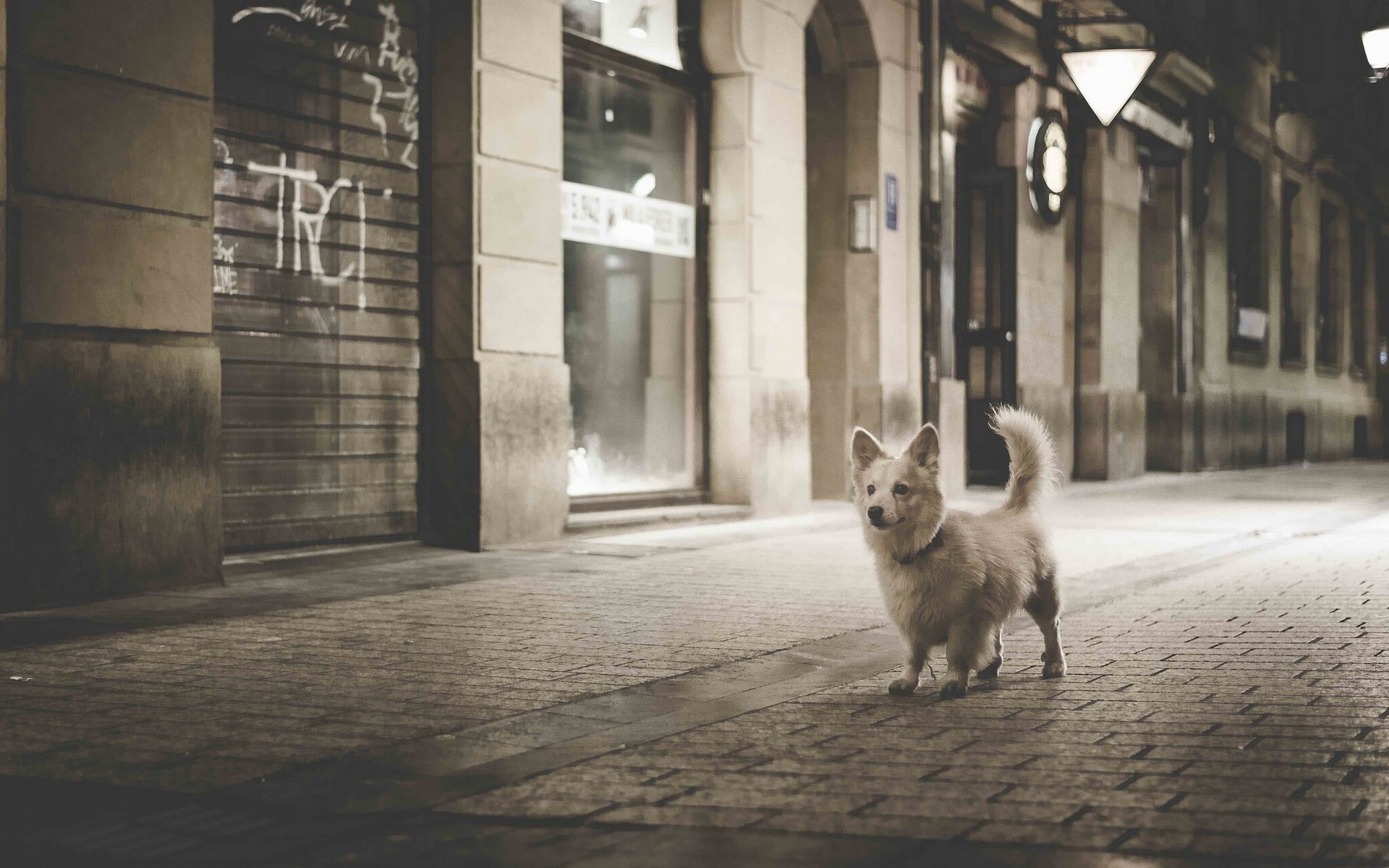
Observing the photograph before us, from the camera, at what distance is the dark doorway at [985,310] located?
1853cm

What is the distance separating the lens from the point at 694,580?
889 cm

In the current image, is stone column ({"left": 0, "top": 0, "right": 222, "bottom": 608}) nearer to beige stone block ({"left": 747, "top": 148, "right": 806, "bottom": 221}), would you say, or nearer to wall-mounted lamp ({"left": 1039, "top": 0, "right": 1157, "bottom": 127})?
beige stone block ({"left": 747, "top": 148, "right": 806, "bottom": 221})

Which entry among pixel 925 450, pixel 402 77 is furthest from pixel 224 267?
pixel 925 450

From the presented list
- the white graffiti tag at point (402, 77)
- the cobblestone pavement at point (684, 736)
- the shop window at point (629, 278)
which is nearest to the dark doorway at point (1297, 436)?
the shop window at point (629, 278)

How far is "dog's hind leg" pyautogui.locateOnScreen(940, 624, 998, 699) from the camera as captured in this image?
530 cm

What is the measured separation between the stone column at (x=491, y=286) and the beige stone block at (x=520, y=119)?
10 mm

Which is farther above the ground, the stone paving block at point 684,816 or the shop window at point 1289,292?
the shop window at point 1289,292

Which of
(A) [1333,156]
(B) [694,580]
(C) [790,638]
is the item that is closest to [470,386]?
(B) [694,580]

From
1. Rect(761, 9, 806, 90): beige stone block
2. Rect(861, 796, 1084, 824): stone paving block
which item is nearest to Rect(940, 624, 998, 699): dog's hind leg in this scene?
Rect(861, 796, 1084, 824): stone paving block

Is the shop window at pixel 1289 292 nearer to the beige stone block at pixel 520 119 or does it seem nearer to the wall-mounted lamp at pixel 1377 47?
the wall-mounted lamp at pixel 1377 47

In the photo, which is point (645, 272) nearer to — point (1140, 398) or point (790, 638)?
point (790, 638)

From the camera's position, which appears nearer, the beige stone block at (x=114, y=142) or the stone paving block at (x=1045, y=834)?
the stone paving block at (x=1045, y=834)

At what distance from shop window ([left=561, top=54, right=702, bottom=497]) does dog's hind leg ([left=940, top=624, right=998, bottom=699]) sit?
699cm

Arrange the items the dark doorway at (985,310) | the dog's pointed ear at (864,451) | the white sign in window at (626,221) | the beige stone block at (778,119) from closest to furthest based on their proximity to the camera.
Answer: the dog's pointed ear at (864,451) < the white sign in window at (626,221) < the beige stone block at (778,119) < the dark doorway at (985,310)
